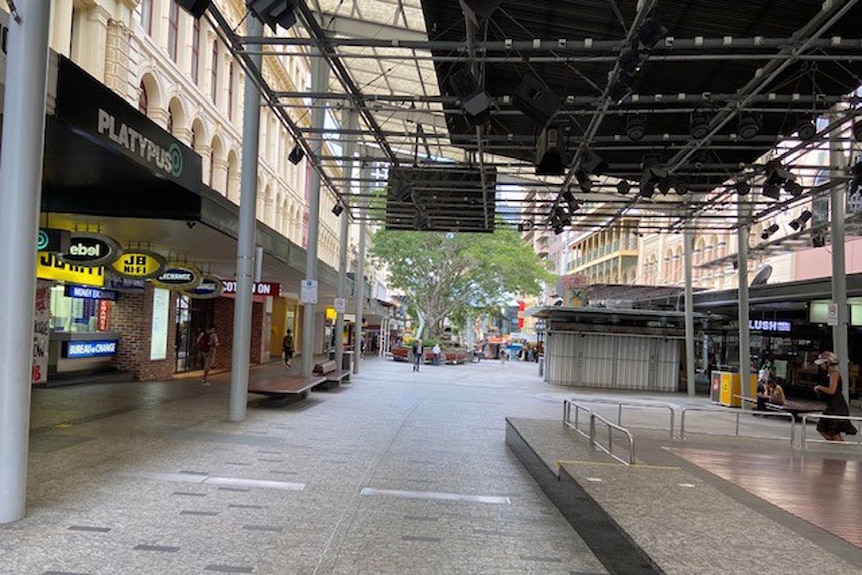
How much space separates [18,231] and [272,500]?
3.33 metres

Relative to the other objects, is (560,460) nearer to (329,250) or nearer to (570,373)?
(570,373)

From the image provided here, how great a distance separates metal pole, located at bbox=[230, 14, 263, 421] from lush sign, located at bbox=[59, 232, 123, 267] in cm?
211

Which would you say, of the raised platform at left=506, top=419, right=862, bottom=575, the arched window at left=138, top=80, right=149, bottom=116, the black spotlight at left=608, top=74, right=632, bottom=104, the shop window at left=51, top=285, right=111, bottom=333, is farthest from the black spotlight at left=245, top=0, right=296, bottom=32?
the arched window at left=138, top=80, right=149, bottom=116

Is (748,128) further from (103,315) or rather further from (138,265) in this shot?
(103,315)

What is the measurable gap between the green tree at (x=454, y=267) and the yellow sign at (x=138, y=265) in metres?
29.1

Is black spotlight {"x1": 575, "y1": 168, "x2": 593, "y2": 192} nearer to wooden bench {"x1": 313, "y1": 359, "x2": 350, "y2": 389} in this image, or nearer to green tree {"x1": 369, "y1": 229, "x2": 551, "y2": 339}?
wooden bench {"x1": 313, "y1": 359, "x2": 350, "y2": 389}

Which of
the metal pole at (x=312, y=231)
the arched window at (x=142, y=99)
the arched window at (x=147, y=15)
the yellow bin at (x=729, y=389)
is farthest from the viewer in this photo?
the yellow bin at (x=729, y=389)

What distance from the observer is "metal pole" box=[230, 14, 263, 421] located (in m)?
12.4

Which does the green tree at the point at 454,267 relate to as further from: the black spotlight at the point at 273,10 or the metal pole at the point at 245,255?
the black spotlight at the point at 273,10

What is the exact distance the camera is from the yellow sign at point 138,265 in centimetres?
1341

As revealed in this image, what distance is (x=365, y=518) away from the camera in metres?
6.55

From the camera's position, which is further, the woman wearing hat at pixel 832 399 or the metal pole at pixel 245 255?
the metal pole at pixel 245 255

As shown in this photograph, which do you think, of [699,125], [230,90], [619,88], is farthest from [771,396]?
[230,90]

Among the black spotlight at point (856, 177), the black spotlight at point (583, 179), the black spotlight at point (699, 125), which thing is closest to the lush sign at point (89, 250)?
the black spotlight at point (583, 179)
